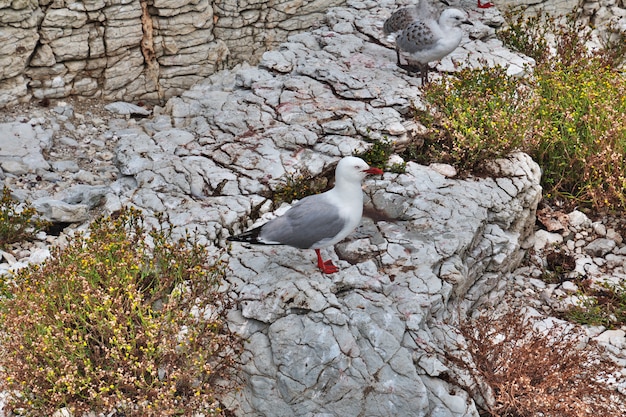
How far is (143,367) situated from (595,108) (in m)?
6.37

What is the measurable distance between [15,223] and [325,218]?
125 inches

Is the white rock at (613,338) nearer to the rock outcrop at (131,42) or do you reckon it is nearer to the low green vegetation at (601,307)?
the low green vegetation at (601,307)

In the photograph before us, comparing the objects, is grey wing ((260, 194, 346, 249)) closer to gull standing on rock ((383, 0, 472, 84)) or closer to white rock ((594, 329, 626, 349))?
white rock ((594, 329, 626, 349))

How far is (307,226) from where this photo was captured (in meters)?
5.63

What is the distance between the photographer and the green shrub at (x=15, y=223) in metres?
6.44

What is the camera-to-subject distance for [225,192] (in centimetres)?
721

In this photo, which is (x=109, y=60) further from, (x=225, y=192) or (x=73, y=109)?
(x=225, y=192)

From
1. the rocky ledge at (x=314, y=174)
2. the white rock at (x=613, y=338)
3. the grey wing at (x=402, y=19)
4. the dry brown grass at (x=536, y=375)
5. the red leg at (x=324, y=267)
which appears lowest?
the white rock at (x=613, y=338)

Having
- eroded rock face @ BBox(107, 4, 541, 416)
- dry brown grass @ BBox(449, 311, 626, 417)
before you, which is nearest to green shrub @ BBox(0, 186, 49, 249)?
eroded rock face @ BBox(107, 4, 541, 416)

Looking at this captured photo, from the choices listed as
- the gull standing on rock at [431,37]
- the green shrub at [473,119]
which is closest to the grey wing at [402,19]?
the gull standing on rock at [431,37]

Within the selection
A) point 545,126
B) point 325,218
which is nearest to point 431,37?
point 545,126

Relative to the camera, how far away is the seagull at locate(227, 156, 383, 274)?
562 centimetres

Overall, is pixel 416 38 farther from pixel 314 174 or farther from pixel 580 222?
pixel 580 222

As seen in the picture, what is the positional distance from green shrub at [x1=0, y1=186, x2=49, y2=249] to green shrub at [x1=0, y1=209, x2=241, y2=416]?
32.8 inches
